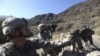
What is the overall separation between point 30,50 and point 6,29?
0.51m

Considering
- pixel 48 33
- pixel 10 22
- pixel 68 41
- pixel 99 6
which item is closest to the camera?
pixel 10 22

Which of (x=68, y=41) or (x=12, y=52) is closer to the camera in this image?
(x=12, y=52)

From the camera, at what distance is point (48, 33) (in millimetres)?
15484

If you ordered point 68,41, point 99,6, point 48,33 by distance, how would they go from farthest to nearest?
point 99,6, point 48,33, point 68,41

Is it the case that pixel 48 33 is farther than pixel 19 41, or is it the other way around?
pixel 48 33

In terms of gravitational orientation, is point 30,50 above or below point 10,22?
below

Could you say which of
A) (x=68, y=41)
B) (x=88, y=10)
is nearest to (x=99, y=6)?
(x=88, y=10)

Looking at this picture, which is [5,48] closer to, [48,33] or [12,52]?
[12,52]

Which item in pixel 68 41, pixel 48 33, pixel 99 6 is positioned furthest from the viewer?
pixel 99 6

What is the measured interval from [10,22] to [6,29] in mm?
119

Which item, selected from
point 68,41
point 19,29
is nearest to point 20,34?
point 19,29

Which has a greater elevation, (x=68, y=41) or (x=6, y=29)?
(x=6, y=29)

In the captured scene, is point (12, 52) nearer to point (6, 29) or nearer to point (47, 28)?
point (6, 29)

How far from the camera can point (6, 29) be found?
16.8 feet
